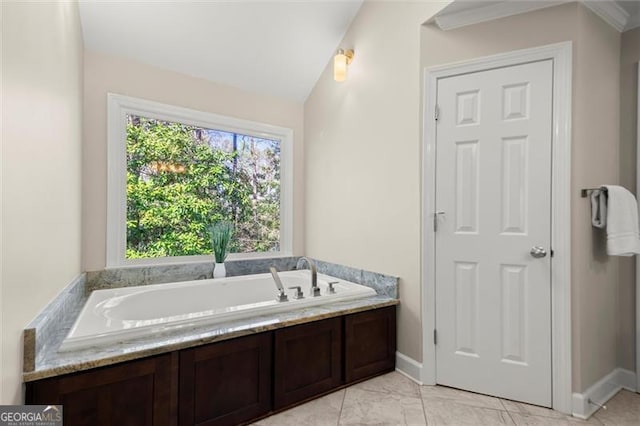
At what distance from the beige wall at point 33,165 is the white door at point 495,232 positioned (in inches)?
84.4

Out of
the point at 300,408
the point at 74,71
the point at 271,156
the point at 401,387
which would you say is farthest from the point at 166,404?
the point at 271,156

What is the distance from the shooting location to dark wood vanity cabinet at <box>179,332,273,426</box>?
1.63 metres

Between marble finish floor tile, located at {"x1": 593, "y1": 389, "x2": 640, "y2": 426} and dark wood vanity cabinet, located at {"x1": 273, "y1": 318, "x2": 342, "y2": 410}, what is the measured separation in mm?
1524

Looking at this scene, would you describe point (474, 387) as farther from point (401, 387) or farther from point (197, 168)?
point (197, 168)

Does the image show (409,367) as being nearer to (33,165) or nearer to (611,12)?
(33,165)

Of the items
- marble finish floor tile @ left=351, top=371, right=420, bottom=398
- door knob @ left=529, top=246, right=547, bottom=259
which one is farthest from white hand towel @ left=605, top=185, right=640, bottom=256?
marble finish floor tile @ left=351, top=371, right=420, bottom=398

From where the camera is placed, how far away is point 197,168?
300 cm

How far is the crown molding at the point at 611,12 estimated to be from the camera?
194 cm

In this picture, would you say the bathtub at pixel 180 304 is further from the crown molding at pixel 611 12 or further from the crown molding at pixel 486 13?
the crown molding at pixel 611 12

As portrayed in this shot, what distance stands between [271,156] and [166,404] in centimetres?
239

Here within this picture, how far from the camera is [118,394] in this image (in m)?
1.46

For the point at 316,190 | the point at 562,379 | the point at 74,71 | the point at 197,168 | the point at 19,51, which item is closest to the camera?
the point at 19,51

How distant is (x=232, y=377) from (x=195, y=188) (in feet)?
5.82

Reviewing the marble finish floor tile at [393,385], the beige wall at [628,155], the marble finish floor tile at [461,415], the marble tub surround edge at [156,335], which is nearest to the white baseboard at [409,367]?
the marble finish floor tile at [393,385]
